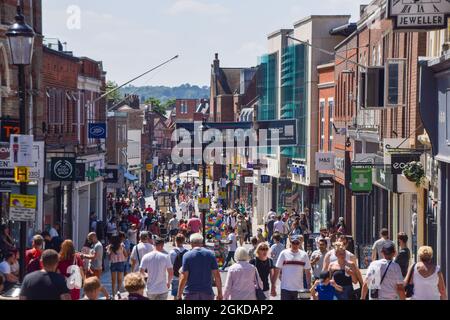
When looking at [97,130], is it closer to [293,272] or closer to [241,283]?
[293,272]

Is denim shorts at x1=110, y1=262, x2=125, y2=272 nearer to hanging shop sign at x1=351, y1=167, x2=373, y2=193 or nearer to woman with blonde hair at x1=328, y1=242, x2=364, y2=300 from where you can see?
woman with blonde hair at x1=328, y1=242, x2=364, y2=300

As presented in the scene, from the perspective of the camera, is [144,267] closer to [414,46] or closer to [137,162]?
[414,46]

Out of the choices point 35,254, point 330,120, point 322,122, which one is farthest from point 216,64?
point 35,254

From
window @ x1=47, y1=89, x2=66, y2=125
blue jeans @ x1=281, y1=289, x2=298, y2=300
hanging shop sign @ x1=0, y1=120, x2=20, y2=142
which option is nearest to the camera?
blue jeans @ x1=281, y1=289, x2=298, y2=300

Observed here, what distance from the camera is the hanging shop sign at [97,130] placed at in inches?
1868

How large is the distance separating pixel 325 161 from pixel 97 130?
9668mm

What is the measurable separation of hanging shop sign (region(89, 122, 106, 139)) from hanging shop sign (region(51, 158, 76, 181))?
36.1 feet

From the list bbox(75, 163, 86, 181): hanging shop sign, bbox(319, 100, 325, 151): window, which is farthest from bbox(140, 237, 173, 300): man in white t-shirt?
bbox(319, 100, 325, 151): window

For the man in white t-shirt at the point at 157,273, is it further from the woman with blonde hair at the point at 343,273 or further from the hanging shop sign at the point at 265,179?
the hanging shop sign at the point at 265,179

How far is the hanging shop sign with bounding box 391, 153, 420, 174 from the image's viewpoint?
28.3 metres

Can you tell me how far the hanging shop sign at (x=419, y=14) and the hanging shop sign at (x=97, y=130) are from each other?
27.7 meters

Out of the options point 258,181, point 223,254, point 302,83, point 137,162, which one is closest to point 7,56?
point 223,254

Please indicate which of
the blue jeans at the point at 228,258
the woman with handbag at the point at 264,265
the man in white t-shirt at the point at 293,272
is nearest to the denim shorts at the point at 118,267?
the woman with handbag at the point at 264,265

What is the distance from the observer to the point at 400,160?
2862 centimetres
